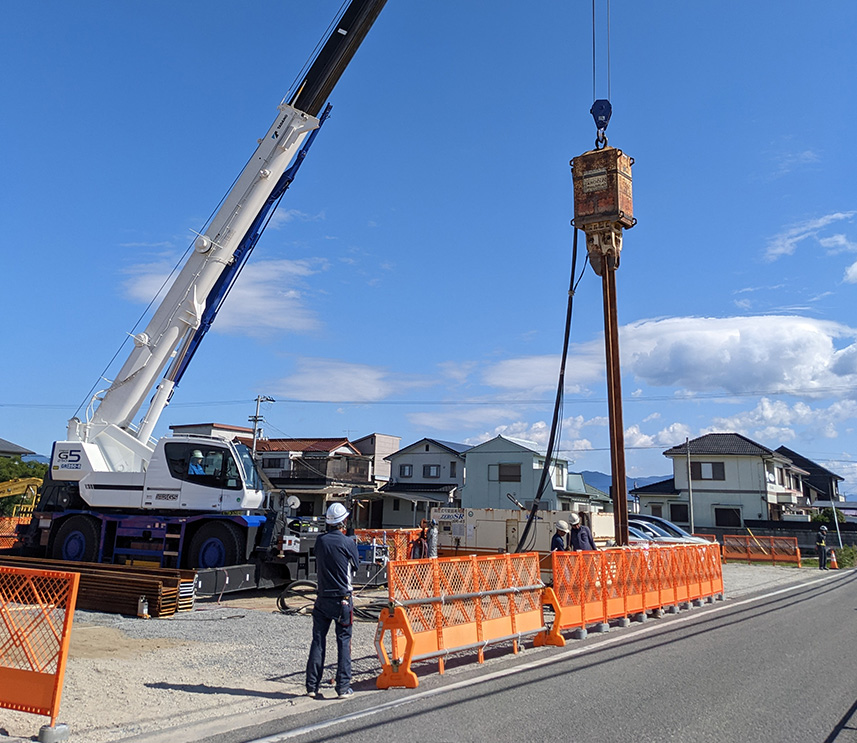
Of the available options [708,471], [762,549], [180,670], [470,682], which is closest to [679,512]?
[708,471]

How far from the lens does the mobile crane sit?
14328 millimetres

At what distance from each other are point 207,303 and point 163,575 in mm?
6391

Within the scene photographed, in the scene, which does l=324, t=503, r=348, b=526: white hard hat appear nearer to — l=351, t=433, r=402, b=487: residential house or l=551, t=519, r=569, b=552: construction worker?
l=551, t=519, r=569, b=552: construction worker

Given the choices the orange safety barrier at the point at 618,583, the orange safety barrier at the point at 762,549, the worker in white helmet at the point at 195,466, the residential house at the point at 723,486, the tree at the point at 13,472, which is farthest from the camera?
the residential house at the point at 723,486

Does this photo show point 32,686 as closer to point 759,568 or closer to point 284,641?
point 284,641

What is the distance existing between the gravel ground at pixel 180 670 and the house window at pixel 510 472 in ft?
111

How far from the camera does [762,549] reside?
105 feet

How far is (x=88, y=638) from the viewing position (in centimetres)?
944

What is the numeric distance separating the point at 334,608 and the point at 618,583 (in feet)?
20.8

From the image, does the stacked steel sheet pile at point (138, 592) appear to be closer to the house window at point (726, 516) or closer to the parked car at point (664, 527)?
the parked car at point (664, 527)

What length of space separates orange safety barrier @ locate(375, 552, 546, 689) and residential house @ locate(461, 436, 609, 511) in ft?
115

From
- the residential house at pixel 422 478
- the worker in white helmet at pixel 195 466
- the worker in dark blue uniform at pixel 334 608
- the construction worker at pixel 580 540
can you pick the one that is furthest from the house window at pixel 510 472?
the worker in dark blue uniform at pixel 334 608

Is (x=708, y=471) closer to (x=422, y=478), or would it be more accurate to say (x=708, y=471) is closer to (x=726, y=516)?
(x=726, y=516)

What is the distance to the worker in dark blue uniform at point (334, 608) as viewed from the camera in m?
6.83
